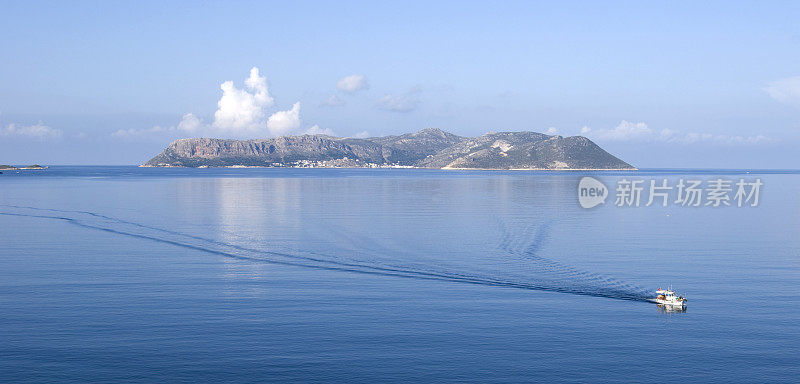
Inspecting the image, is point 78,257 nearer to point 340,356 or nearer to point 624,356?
point 340,356

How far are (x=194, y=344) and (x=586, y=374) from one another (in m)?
19.6

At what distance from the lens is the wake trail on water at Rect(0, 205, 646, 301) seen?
48.8 m

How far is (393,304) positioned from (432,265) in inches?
594

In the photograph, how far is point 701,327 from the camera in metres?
37.9

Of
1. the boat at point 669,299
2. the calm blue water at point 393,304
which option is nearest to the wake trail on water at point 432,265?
the calm blue water at point 393,304

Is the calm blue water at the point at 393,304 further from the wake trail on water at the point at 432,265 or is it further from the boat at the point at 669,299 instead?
the boat at the point at 669,299

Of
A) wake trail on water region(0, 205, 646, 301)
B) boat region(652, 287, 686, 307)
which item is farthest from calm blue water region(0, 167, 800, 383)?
boat region(652, 287, 686, 307)

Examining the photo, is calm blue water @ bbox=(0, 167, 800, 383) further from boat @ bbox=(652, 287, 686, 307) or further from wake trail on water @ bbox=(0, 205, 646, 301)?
boat @ bbox=(652, 287, 686, 307)

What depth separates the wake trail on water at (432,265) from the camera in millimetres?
48781

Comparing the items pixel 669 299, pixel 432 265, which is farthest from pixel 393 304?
pixel 669 299

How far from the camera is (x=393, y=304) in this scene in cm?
4250

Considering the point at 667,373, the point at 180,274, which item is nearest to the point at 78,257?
the point at 180,274

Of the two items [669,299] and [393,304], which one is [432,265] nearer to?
[393,304]

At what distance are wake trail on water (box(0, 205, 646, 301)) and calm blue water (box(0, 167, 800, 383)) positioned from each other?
0.30 m
